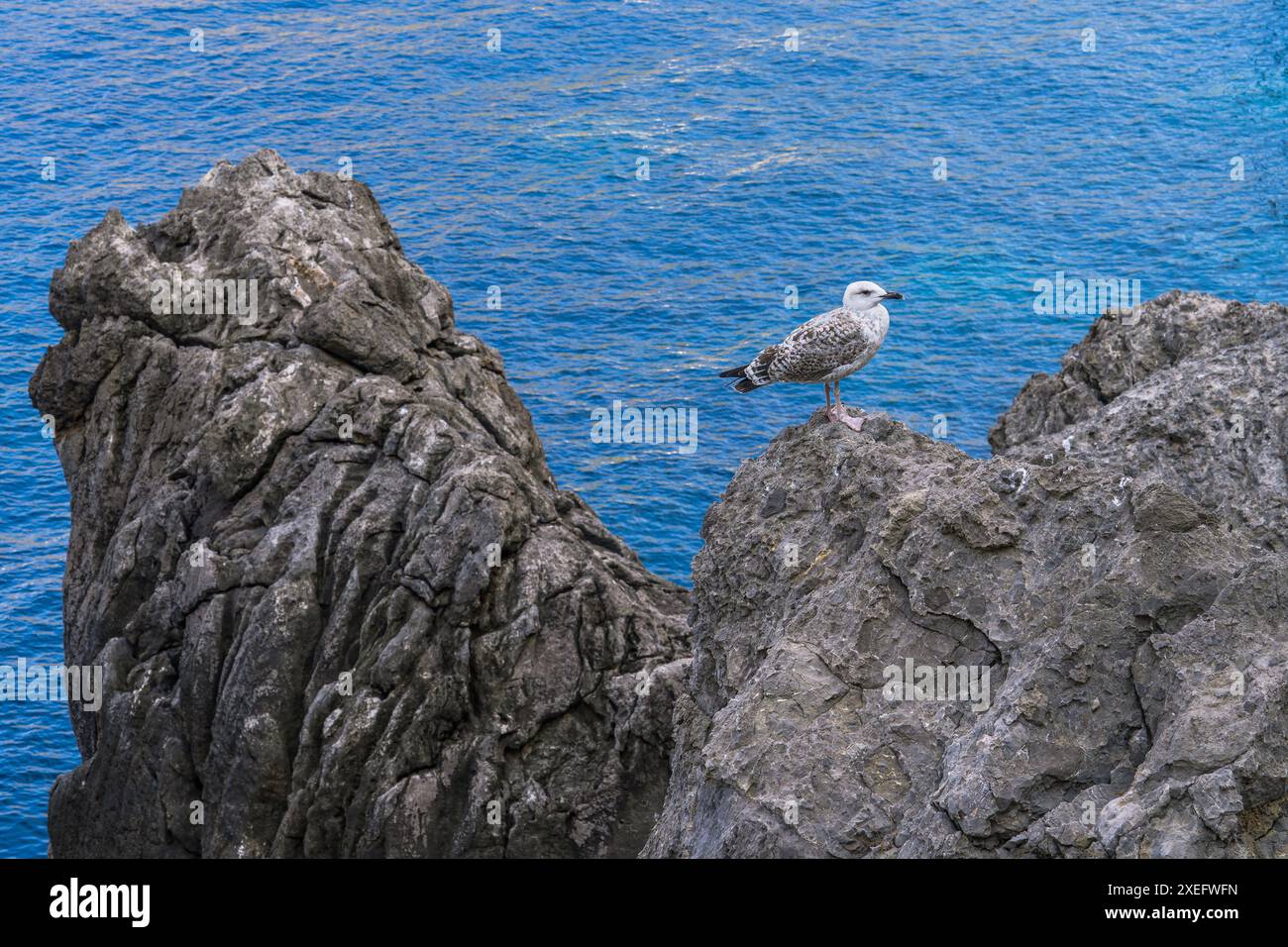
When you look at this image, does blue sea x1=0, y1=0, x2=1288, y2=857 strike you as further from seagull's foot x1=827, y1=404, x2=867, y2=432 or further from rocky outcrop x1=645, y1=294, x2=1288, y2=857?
rocky outcrop x1=645, y1=294, x2=1288, y2=857

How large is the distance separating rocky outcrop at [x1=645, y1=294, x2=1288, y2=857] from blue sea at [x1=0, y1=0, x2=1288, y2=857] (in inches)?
1277

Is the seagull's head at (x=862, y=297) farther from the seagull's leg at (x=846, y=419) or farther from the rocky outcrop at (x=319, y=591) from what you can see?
the rocky outcrop at (x=319, y=591)

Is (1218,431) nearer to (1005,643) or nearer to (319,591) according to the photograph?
(1005,643)

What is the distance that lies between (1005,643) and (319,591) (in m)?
17.5

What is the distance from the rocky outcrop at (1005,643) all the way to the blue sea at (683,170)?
32432mm

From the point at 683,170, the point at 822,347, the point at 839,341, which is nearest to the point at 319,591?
the point at 822,347

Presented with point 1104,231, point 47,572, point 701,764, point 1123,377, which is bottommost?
point 47,572

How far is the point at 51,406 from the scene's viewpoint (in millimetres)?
40562

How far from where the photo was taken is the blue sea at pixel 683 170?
232 feet

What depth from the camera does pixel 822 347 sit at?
25.8 m

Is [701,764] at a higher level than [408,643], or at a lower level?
higher

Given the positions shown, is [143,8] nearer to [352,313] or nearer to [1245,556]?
[352,313]

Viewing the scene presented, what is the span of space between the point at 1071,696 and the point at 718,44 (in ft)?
323
